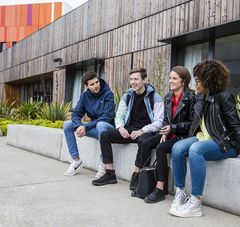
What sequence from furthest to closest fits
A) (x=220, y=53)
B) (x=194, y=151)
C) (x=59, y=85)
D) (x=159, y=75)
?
(x=59, y=85), (x=159, y=75), (x=220, y=53), (x=194, y=151)

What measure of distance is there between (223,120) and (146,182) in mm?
1035

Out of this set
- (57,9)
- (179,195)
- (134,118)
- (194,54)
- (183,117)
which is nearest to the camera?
(179,195)

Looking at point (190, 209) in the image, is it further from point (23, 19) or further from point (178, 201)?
point (23, 19)

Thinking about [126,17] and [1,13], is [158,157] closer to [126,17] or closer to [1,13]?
[126,17]

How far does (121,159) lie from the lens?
16.2 ft

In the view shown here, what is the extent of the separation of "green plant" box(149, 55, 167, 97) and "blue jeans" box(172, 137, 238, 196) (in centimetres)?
531

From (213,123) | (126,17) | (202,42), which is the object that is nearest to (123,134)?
(213,123)

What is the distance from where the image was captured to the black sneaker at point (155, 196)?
12.1 feet

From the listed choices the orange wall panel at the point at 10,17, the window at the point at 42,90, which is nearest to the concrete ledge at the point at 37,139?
the window at the point at 42,90

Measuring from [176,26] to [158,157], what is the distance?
6.08 metres

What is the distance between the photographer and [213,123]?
3.45 meters

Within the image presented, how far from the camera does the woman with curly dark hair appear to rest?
3359 millimetres

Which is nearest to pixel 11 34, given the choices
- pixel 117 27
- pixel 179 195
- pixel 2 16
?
pixel 2 16

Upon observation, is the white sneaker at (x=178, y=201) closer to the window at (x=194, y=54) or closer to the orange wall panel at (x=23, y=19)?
the window at (x=194, y=54)
